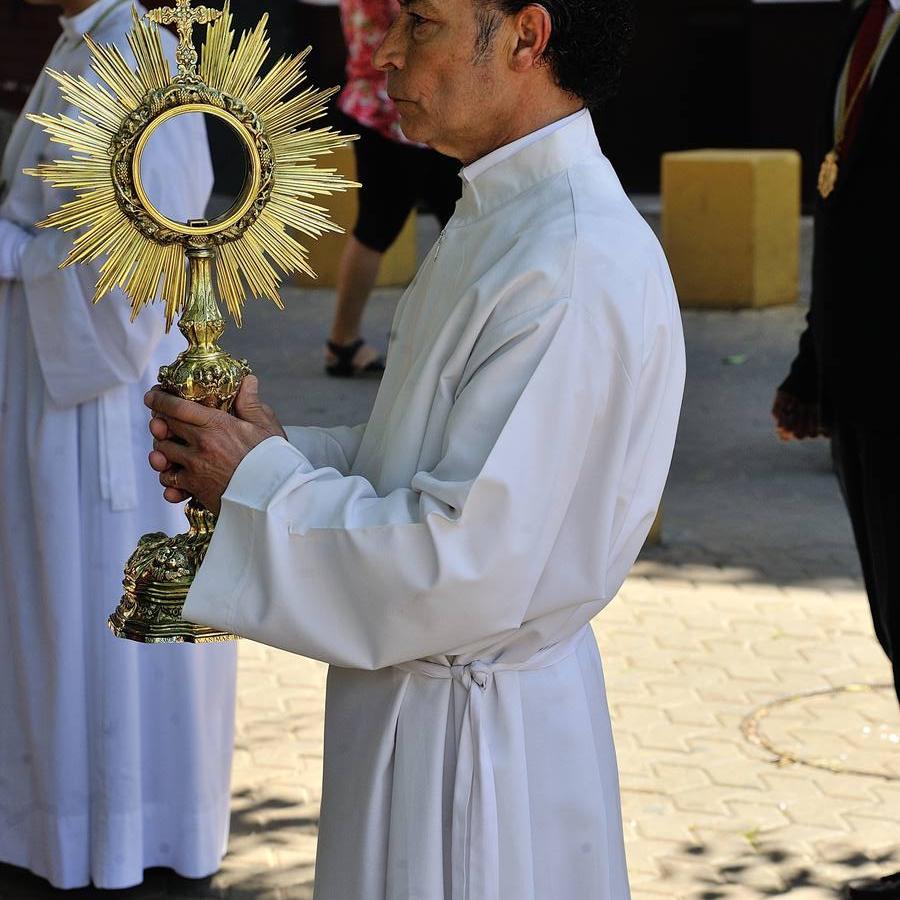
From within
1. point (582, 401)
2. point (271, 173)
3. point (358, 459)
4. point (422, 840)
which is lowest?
point (422, 840)

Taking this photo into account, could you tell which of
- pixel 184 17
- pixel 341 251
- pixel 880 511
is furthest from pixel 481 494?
pixel 341 251

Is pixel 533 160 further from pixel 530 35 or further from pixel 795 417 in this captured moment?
pixel 795 417

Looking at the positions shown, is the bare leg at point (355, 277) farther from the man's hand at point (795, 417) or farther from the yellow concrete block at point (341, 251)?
the man's hand at point (795, 417)

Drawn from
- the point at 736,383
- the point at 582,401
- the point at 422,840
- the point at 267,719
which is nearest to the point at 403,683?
the point at 422,840

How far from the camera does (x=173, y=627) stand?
236cm

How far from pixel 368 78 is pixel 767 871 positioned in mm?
5020

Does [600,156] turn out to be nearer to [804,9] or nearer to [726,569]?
[726,569]

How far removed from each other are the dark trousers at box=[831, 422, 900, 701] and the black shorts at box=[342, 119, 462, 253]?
428 centimetres

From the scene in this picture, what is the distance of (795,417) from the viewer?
14.4 feet

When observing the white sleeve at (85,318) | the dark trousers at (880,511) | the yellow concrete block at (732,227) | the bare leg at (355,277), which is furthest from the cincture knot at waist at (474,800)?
the yellow concrete block at (732,227)

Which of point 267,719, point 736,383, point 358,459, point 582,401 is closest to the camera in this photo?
point 582,401

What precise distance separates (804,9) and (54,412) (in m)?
10.8

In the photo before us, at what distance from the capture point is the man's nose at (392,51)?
231 centimetres

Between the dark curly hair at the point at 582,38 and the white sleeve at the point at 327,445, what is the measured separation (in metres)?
0.67
